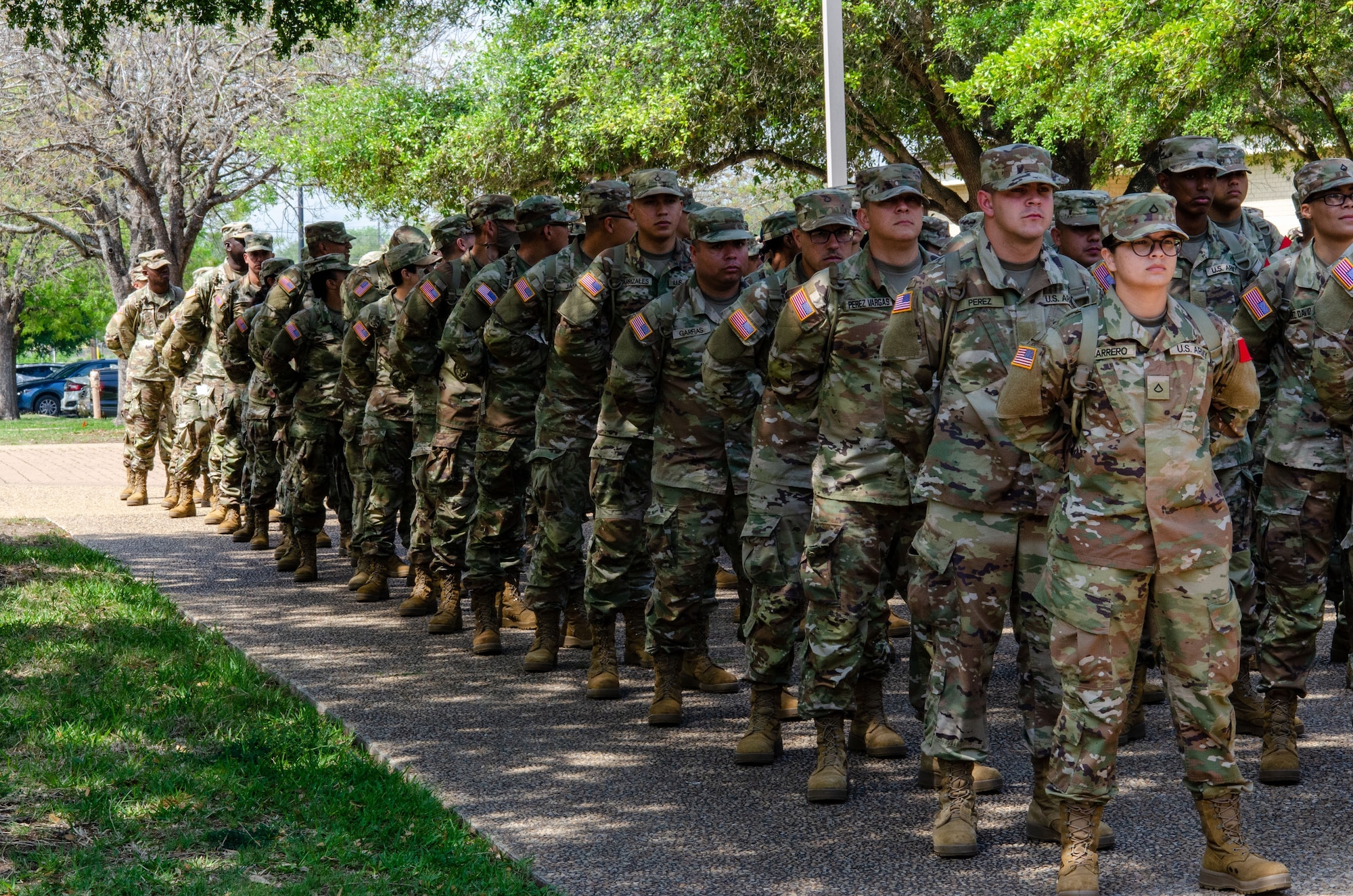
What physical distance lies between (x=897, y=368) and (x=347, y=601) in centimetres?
580

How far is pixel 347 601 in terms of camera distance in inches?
400

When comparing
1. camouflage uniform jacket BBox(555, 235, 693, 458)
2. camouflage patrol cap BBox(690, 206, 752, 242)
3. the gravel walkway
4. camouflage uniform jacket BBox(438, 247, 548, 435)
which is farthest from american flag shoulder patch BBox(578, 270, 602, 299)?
the gravel walkway

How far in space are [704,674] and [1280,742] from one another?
284cm

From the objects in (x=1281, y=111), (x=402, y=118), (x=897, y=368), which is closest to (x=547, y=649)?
(x=897, y=368)

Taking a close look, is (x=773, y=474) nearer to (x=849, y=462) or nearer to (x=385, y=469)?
(x=849, y=462)

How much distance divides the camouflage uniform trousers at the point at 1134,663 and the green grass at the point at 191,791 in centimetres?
183

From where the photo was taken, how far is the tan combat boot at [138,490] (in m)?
15.0

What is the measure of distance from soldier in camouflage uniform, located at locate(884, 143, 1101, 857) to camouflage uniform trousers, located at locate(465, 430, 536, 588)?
363 cm

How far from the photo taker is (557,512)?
7.83 m

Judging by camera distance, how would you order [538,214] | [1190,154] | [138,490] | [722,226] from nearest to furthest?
[722,226] → [1190,154] → [538,214] → [138,490]

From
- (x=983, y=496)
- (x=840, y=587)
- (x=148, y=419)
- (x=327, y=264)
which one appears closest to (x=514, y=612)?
(x=327, y=264)

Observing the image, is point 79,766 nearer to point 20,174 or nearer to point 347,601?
point 347,601

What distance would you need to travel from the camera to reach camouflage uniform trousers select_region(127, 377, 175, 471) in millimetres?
14453

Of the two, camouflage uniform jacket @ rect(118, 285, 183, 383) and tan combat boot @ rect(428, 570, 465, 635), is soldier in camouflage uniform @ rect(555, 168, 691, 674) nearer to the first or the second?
tan combat boot @ rect(428, 570, 465, 635)
